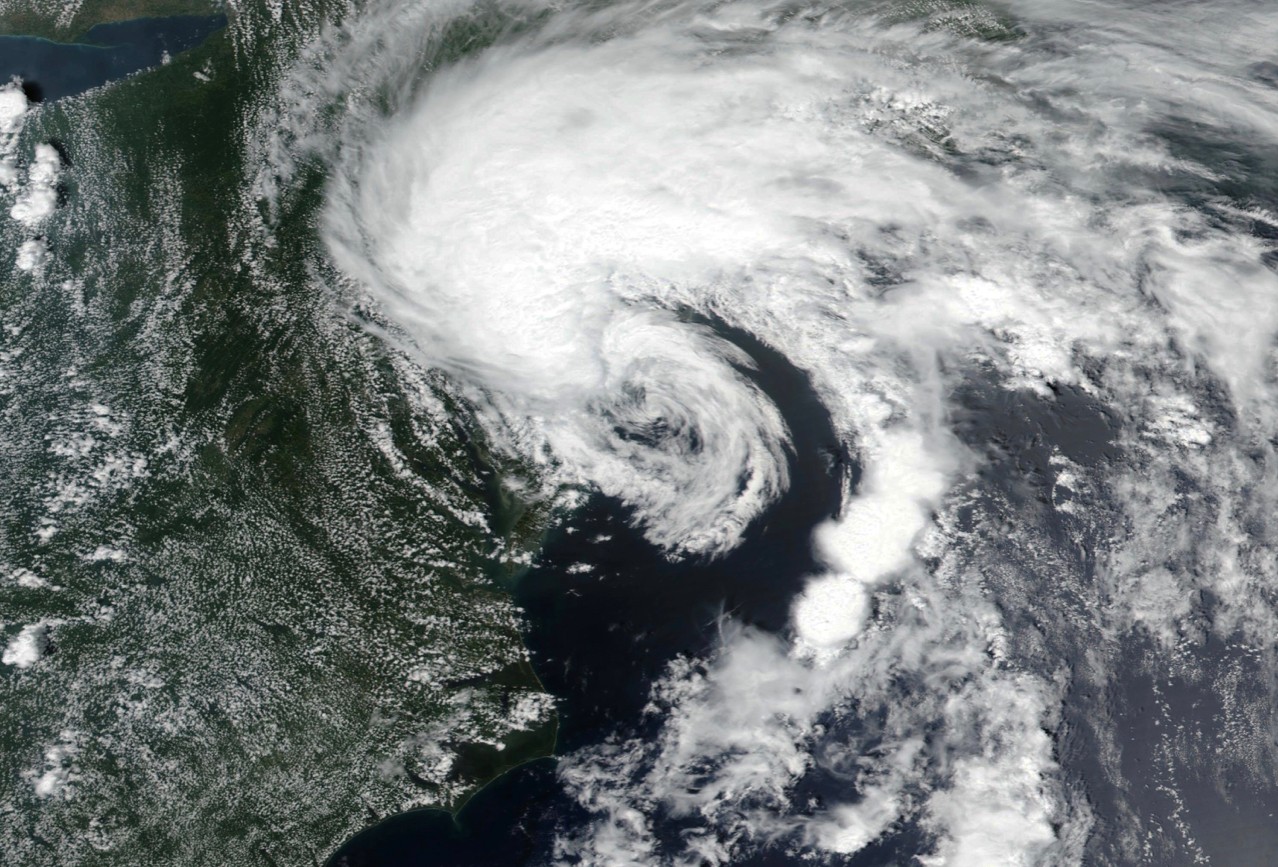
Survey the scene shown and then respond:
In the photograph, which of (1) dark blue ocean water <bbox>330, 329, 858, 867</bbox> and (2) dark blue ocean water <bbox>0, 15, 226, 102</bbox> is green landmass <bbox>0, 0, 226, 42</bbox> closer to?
(2) dark blue ocean water <bbox>0, 15, 226, 102</bbox>

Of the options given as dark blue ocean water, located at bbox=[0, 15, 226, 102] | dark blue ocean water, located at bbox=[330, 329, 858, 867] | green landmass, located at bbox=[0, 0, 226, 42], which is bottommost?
dark blue ocean water, located at bbox=[330, 329, 858, 867]

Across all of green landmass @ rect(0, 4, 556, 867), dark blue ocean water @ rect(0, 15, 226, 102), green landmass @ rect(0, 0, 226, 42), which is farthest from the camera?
green landmass @ rect(0, 0, 226, 42)

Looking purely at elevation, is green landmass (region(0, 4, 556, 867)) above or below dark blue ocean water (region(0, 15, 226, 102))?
below

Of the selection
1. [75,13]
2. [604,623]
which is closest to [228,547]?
[604,623]

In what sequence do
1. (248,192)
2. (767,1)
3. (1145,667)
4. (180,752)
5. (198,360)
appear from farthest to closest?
(767,1) → (248,192) → (198,360) → (1145,667) → (180,752)

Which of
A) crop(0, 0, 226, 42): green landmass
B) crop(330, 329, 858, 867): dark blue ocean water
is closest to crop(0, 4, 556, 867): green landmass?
crop(330, 329, 858, 867): dark blue ocean water

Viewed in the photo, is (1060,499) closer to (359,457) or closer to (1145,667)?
(1145,667)

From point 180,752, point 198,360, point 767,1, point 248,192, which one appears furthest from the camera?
point 767,1

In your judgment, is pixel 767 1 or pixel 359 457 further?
pixel 767 1

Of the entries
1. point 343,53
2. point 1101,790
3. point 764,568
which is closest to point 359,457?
point 764,568
